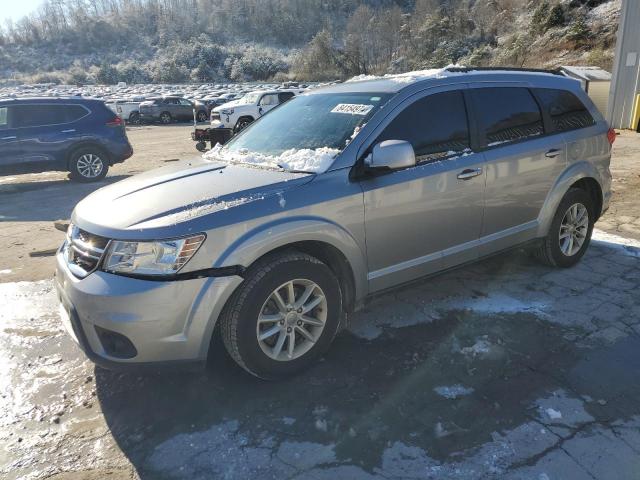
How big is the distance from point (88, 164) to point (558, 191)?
9199 millimetres

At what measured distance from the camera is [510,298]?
13.5 feet

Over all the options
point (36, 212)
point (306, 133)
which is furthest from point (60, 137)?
point (306, 133)

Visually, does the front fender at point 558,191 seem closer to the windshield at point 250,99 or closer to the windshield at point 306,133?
the windshield at point 306,133

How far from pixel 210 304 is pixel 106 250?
2.06ft

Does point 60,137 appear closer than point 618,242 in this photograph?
No

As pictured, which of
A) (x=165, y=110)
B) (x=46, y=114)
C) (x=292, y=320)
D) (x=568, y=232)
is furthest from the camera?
(x=165, y=110)

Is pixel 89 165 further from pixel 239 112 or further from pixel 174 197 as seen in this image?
pixel 174 197

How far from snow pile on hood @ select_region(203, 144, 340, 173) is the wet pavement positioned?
124 cm

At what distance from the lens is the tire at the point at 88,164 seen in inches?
402

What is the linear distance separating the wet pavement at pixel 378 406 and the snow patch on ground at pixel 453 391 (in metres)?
0.01

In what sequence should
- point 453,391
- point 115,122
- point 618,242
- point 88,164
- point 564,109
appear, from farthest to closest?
1. point 115,122
2. point 88,164
3. point 618,242
4. point 564,109
5. point 453,391

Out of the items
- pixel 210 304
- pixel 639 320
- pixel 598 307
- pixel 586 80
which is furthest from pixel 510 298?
pixel 586 80

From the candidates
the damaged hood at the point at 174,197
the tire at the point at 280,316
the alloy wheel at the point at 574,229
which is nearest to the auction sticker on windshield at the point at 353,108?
Answer: the damaged hood at the point at 174,197

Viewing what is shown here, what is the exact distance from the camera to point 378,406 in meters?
2.80
